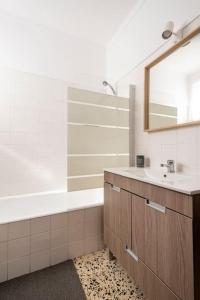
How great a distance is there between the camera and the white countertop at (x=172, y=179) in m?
0.81

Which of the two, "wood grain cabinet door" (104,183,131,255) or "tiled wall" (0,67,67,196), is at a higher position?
"tiled wall" (0,67,67,196)

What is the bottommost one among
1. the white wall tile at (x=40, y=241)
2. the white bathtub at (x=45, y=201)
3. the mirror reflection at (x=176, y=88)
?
the white wall tile at (x=40, y=241)

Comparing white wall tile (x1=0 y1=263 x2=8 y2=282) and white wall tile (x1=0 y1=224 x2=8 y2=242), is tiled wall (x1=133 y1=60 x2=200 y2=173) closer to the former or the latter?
white wall tile (x1=0 y1=224 x2=8 y2=242)

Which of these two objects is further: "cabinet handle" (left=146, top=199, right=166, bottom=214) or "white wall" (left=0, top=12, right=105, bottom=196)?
"white wall" (left=0, top=12, right=105, bottom=196)

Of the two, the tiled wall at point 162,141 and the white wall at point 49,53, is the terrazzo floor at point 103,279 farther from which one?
the white wall at point 49,53

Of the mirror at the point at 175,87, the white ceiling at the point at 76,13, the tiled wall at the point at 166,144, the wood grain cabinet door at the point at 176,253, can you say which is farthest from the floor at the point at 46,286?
the white ceiling at the point at 76,13

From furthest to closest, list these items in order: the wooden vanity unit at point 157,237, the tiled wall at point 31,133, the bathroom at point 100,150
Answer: the tiled wall at point 31,133
the bathroom at point 100,150
the wooden vanity unit at point 157,237

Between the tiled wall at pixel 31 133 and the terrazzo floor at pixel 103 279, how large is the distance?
1.08 meters

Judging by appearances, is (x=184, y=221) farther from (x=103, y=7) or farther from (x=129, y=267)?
(x=103, y=7)

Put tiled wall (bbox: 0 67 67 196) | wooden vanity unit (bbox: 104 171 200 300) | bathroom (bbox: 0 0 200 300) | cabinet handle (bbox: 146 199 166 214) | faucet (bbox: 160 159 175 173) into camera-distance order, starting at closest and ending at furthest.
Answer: wooden vanity unit (bbox: 104 171 200 300)
cabinet handle (bbox: 146 199 166 214)
bathroom (bbox: 0 0 200 300)
faucet (bbox: 160 159 175 173)
tiled wall (bbox: 0 67 67 196)

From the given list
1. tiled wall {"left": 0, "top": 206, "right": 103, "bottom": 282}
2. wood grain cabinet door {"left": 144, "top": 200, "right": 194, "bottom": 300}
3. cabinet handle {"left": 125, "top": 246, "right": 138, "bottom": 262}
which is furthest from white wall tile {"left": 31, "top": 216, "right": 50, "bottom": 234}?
wood grain cabinet door {"left": 144, "top": 200, "right": 194, "bottom": 300}

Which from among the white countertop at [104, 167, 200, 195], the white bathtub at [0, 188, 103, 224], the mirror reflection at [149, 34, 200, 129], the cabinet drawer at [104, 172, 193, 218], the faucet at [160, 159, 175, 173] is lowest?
the white bathtub at [0, 188, 103, 224]

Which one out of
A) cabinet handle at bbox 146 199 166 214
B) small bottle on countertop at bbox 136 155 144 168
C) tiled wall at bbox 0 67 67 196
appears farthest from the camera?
tiled wall at bbox 0 67 67 196

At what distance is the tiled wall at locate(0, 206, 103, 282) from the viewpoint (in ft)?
4.32
